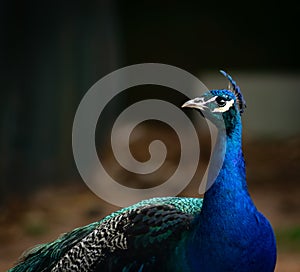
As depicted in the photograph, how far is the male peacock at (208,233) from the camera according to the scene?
7.68ft

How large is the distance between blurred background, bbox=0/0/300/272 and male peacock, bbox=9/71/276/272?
4.82ft

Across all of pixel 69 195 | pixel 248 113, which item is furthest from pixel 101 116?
pixel 248 113

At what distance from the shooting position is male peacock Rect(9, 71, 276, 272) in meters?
2.34

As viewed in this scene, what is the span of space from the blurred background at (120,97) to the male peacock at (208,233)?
1.47 meters

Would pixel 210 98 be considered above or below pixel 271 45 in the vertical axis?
below

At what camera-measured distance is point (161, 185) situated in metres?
5.52

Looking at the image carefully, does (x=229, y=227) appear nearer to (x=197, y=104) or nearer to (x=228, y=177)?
(x=228, y=177)

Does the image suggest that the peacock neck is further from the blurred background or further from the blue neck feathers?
the blurred background

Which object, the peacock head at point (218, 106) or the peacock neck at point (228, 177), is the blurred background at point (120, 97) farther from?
the peacock head at point (218, 106)

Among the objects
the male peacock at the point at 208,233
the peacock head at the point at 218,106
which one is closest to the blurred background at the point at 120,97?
the male peacock at the point at 208,233

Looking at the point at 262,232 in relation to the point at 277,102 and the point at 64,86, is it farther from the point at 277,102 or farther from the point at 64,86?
the point at 277,102

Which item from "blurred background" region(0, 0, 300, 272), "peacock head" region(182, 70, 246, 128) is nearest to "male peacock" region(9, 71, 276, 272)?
"peacock head" region(182, 70, 246, 128)

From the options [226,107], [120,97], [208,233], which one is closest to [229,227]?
[208,233]

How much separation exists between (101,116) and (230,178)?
4.13m
